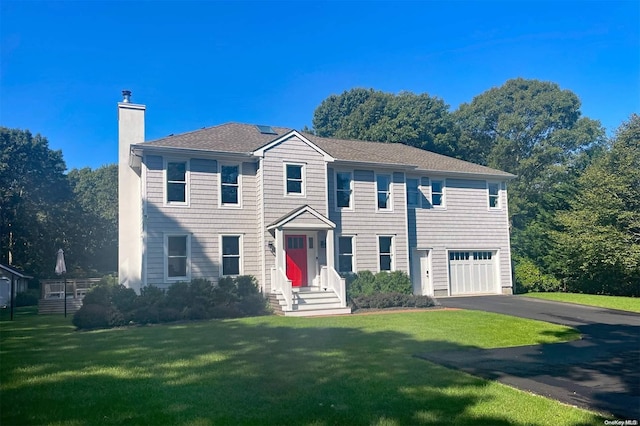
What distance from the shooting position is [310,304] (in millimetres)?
17922

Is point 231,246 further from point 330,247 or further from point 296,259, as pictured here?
point 330,247

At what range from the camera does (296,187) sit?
1975 centimetres

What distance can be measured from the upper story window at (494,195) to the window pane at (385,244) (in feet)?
24.8

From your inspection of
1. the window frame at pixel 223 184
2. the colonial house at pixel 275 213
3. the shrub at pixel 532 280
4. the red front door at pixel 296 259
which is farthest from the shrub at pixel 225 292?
the shrub at pixel 532 280

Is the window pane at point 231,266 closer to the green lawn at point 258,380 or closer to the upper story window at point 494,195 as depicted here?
the green lawn at point 258,380

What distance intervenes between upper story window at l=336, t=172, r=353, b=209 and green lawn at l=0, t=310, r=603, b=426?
9081 millimetres

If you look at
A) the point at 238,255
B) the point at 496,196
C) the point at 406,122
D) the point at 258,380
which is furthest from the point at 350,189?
the point at 406,122

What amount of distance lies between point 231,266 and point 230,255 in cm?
44

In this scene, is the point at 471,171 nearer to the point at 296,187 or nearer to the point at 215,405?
the point at 296,187

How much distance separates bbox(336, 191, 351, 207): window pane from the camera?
2122 cm

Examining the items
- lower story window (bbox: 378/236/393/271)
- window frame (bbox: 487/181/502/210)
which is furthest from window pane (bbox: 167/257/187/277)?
window frame (bbox: 487/181/502/210)

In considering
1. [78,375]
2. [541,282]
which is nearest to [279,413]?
[78,375]

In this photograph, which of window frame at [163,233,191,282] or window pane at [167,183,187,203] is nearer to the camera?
window frame at [163,233,191,282]

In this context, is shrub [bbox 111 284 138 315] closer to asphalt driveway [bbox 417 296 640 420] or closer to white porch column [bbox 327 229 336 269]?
white porch column [bbox 327 229 336 269]
